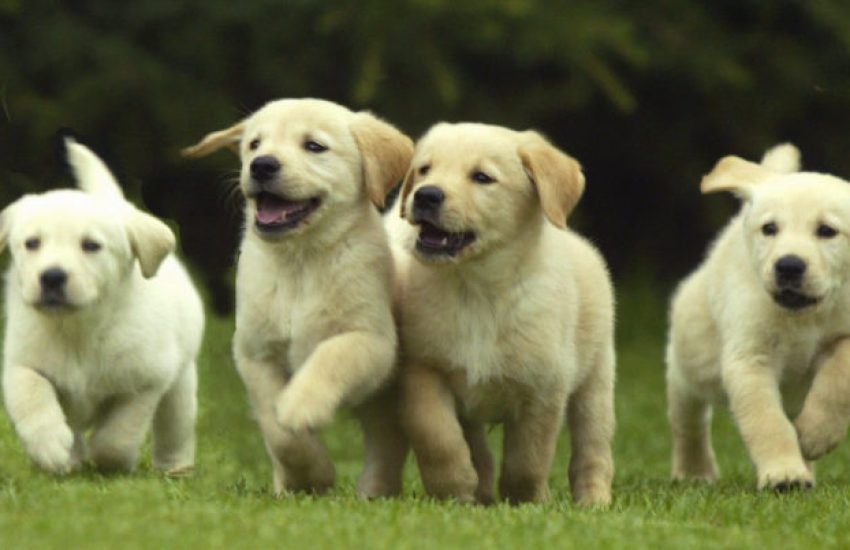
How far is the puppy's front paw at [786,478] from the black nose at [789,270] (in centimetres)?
63

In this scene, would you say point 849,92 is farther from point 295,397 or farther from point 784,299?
point 295,397

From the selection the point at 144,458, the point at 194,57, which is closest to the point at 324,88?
the point at 194,57

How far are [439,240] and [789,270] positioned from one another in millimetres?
1323

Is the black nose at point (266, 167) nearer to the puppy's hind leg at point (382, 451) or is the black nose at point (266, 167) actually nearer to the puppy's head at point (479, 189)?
the puppy's head at point (479, 189)

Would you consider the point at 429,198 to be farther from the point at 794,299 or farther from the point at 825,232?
the point at 825,232

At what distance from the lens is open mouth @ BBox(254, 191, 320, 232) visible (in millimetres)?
6254

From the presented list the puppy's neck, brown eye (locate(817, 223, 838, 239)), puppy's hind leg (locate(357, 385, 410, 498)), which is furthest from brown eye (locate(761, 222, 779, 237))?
puppy's hind leg (locate(357, 385, 410, 498))

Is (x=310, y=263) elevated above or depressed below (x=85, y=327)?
above

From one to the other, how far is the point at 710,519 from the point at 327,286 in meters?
1.39

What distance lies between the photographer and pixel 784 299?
6.96 meters

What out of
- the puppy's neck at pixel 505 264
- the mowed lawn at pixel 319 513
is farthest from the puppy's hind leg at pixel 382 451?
the puppy's neck at pixel 505 264

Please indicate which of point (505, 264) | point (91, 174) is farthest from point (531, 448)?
point (91, 174)

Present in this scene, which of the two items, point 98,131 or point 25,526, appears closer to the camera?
point 25,526

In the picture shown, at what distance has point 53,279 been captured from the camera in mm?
6395
